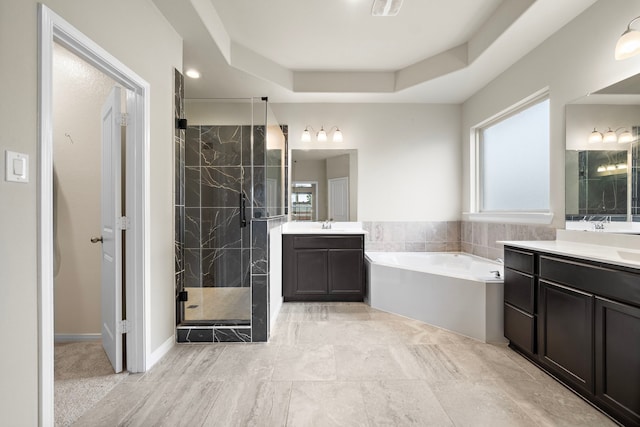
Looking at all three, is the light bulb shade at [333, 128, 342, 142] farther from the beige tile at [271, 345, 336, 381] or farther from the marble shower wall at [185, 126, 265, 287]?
the beige tile at [271, 345, 336, 381]

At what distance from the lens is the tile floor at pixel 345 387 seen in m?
1.63

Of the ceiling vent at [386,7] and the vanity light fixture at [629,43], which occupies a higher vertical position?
the ceiling vent at [386,7]

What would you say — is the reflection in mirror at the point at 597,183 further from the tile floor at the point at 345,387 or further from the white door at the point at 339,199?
the white door at the point at 339,199

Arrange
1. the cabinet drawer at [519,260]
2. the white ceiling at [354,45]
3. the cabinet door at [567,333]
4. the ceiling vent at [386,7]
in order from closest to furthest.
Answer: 1. the cabinet door at [567,333]
2. the cabinet drawer at [519,260]
3. the ceiling vent at [386,7]
4. the white ceiling at [354,45]

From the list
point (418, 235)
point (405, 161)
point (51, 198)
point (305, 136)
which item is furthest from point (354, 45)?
point (51, 198)

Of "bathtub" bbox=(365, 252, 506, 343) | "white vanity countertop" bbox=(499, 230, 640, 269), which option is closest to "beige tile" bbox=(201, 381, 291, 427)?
"bathtub" bbox=(365, 252, 506, 343)

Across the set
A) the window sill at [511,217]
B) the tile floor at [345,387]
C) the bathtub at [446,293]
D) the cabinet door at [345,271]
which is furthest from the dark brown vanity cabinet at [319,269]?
the window sill at [511,217]

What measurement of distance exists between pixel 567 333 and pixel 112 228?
9.93 ft

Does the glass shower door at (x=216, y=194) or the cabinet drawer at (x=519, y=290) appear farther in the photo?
the glass shower door at (x=216, y=194)

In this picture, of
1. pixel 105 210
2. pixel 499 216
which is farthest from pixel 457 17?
pixel 105 210

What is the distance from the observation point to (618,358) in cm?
154

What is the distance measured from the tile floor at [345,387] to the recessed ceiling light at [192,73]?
2.72 m

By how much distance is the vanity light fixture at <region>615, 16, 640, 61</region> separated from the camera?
177cm

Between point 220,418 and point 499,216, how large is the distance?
3.26 metres
